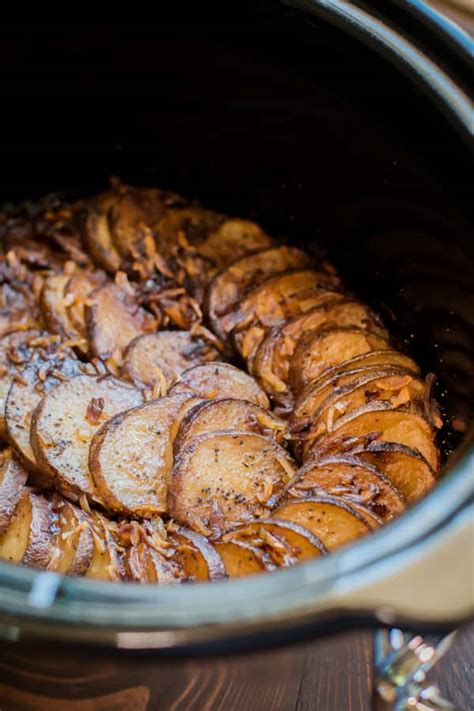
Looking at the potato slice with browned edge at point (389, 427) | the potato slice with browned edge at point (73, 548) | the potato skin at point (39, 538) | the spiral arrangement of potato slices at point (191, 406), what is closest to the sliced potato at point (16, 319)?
the spiral arrangement of potato slices at point (191, 406)

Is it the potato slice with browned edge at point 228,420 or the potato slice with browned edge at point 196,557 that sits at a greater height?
the potato slice with browned edge at point 228,420

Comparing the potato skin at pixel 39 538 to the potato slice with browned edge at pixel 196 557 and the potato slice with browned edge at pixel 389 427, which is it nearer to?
the potato slice with browned edge at pixel 196 557

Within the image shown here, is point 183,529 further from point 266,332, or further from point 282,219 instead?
point 282,219

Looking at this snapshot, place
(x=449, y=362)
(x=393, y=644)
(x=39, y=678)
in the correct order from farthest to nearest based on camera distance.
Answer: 1. (x=449, y=362)
2. (x=39, y=678)
3. (x=393, y=644)

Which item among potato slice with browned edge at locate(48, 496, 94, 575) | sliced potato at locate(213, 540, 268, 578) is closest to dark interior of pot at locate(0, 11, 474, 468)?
sliced potato at locate(213, 540, 268, 578)

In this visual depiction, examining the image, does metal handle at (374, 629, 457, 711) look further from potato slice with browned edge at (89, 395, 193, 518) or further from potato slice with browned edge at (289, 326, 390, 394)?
potato slice with browned edge at (289, 326, 390, 394)

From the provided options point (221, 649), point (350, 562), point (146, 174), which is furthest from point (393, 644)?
point (146, 174)

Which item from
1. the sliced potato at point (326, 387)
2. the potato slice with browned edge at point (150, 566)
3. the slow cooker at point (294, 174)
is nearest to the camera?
the slow cooker at point (294, 174)
